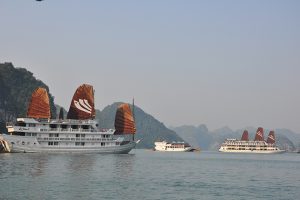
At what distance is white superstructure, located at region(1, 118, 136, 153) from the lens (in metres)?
95.7

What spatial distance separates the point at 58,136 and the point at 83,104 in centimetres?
991

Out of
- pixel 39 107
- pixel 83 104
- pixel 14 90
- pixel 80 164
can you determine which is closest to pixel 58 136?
pixel 39 107

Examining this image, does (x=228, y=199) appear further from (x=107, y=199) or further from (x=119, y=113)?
(x=119, y=113)

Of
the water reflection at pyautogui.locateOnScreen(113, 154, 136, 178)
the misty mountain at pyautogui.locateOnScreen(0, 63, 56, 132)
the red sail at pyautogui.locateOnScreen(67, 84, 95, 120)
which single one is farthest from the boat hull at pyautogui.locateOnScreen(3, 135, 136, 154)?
the misty mountain at pyautogui.locateOnScreen(0, 63, 56, 132)

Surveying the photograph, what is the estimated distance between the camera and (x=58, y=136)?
324 ft

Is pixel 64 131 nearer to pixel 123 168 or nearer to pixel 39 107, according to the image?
pixel 39 107

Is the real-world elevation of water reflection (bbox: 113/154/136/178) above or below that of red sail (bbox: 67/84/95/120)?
below

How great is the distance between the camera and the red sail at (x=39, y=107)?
329 feet

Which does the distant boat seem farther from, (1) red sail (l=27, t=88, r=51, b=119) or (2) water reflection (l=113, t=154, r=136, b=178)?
(2) water reflection (l=113, t=154, r=136, b=178)

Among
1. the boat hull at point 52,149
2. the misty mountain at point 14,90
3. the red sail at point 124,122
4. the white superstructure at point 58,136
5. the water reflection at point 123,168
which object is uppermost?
the misty mountain at point 14,90

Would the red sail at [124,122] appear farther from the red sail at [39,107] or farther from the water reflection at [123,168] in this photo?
the water reflection at [123,168]

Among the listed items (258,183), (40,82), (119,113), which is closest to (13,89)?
(40,82)

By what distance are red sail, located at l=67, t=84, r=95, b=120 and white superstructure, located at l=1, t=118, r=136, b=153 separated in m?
3.13

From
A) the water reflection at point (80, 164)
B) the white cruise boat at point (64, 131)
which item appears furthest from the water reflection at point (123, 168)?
the white cruise boat at point (64, 131)
